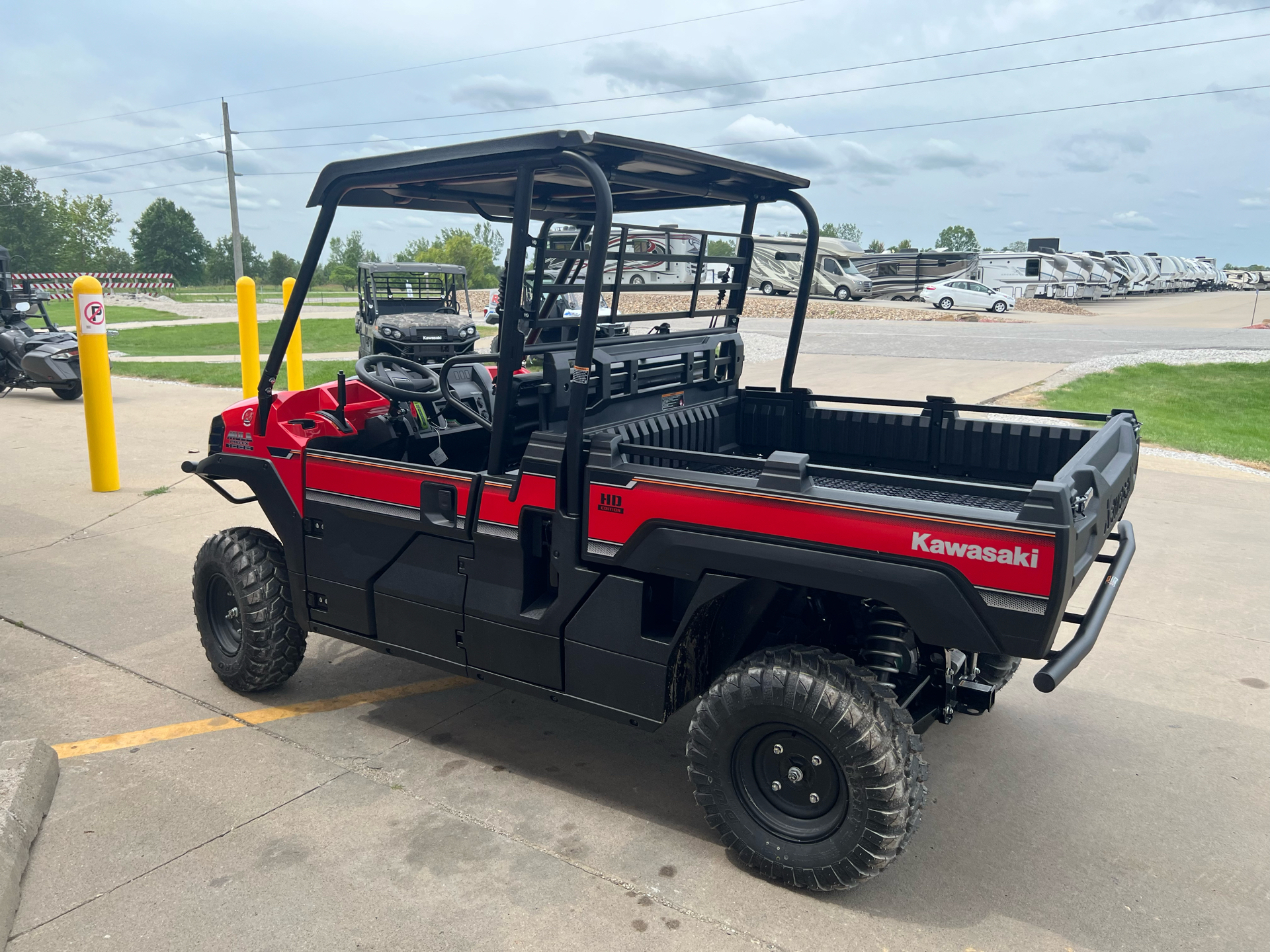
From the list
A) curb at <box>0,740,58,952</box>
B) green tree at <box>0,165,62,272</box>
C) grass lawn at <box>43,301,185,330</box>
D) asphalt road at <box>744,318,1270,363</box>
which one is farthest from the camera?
green tree at <box>0,165,62,272</box>

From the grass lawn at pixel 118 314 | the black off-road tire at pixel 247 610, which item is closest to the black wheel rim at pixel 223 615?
the black off-road tire at pixel 247 610

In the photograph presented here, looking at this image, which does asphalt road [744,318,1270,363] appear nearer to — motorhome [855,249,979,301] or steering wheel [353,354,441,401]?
motorhome [855,249,979,301]

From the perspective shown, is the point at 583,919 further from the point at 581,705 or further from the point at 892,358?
the point at 892,358

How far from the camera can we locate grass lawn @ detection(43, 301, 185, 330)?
3139cm

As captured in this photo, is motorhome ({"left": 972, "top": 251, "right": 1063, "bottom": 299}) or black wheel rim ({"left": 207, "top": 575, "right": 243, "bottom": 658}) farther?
motorhome ({"left": 972, "top": 251, "right": 1063, "bottom": 299})

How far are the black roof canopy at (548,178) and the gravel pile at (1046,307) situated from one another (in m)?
33.8

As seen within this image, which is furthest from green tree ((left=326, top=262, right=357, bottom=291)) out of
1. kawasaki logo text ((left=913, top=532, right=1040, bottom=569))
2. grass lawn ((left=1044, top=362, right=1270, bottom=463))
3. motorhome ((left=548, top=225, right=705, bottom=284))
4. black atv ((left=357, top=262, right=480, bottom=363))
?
kawasaki logo text ((left=913, top=532, right=1040, bottom=569))

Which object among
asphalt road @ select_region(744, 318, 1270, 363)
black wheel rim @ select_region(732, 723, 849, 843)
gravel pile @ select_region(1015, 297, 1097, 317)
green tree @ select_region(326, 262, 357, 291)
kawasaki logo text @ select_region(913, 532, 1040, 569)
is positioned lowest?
black wheel rim @ select_region(732, 723, 849, 843)

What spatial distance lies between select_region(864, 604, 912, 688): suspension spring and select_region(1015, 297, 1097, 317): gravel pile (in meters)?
34.9

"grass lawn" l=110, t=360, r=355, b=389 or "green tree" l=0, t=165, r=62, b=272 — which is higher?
"green tree" l=0, t=165, r=62, b=272

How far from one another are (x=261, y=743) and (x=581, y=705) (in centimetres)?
142

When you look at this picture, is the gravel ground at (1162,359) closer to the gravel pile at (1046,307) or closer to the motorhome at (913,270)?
the gravel pile at (1046,307)

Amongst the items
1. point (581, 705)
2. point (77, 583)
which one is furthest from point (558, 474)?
point (77, 583)

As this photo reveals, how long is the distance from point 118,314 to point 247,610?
1422 inches
